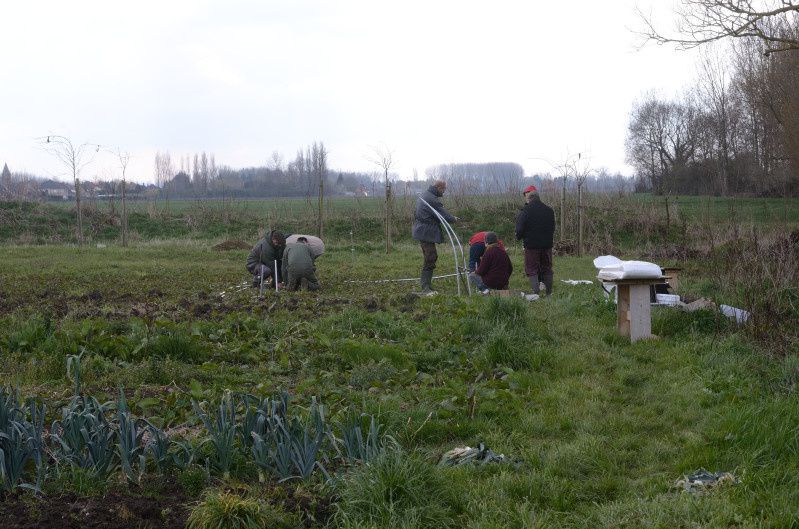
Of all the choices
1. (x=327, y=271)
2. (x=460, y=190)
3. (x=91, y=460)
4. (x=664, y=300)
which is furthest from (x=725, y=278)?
(x=460, y=190)

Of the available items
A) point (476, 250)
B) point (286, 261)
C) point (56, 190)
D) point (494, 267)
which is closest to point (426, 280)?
point (476, 250)

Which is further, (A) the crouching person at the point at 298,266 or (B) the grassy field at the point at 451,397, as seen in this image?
(A) the crouching person at the point at 298,266

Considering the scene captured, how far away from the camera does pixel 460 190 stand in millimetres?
34281

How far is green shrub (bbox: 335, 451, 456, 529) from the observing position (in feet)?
11.7

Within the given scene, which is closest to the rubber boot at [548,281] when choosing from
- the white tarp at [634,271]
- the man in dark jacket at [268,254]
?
the white tarp at [634,271]

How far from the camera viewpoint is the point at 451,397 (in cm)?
588

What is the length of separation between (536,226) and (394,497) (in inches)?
343

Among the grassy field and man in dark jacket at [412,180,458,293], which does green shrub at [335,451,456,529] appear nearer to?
the grassy field

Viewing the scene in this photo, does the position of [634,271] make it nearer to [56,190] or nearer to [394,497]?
[394,497]

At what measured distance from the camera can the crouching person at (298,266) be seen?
1310cm

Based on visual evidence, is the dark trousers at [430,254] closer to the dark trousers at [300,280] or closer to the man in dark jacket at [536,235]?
the man in dark jacket at [536,235]

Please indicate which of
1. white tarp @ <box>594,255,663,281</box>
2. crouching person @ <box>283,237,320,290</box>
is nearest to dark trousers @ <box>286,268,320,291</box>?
crouching person @ <box>283,237,320,290</box>

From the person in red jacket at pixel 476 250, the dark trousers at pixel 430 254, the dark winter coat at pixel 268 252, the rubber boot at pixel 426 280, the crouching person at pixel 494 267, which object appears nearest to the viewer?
the crouching person at pixel 494 267

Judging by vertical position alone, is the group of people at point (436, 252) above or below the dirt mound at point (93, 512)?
above
